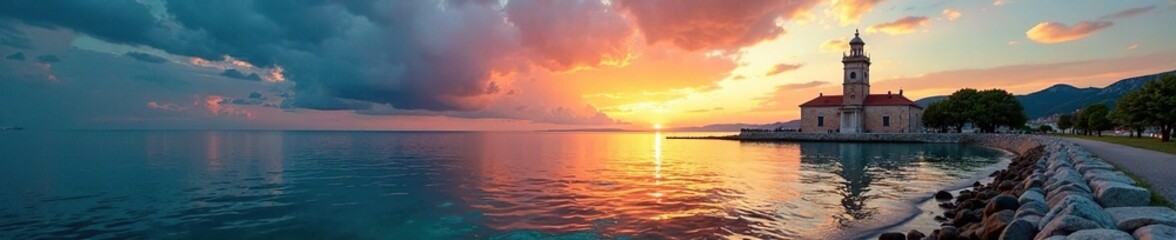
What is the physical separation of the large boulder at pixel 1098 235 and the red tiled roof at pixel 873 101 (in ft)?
323

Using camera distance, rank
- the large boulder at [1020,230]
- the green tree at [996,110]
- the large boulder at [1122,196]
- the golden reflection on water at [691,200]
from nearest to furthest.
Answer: the large boulder at [1020,230] → the large boulder at [1122,196] → the golden reflection on water at [691,200] → the green tree at [996,110]

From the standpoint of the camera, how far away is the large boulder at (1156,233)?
7149 millimetres

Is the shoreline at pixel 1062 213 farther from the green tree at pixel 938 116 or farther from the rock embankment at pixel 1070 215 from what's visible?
the green tree at pixel 938 116

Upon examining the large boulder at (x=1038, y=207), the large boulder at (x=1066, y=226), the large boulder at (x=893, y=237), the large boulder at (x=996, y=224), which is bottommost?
the large boulder at (x=893, y=237)

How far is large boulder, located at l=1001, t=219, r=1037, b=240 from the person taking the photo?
29.8ft

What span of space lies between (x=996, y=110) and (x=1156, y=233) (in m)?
101

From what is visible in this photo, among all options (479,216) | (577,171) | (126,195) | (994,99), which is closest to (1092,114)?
(994,99)

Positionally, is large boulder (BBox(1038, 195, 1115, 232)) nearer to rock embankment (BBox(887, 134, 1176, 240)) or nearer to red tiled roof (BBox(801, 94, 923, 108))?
rock embankment (BBox(887, 134, 1176, 240))

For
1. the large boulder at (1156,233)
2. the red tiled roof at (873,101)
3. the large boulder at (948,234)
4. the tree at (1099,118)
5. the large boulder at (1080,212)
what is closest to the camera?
the large boulder at (1156,233)

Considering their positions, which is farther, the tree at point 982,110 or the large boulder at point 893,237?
the tree at point 982,110

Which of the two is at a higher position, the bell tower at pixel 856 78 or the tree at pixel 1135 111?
the bell tower at pixel 856 78

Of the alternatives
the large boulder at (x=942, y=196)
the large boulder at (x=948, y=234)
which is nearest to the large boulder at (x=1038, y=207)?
the large boulder at (x=948, y=234)

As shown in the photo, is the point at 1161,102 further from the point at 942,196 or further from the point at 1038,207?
the point at 1038,207

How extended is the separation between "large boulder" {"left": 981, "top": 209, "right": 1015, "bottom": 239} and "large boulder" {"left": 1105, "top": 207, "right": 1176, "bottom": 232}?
1470mm
